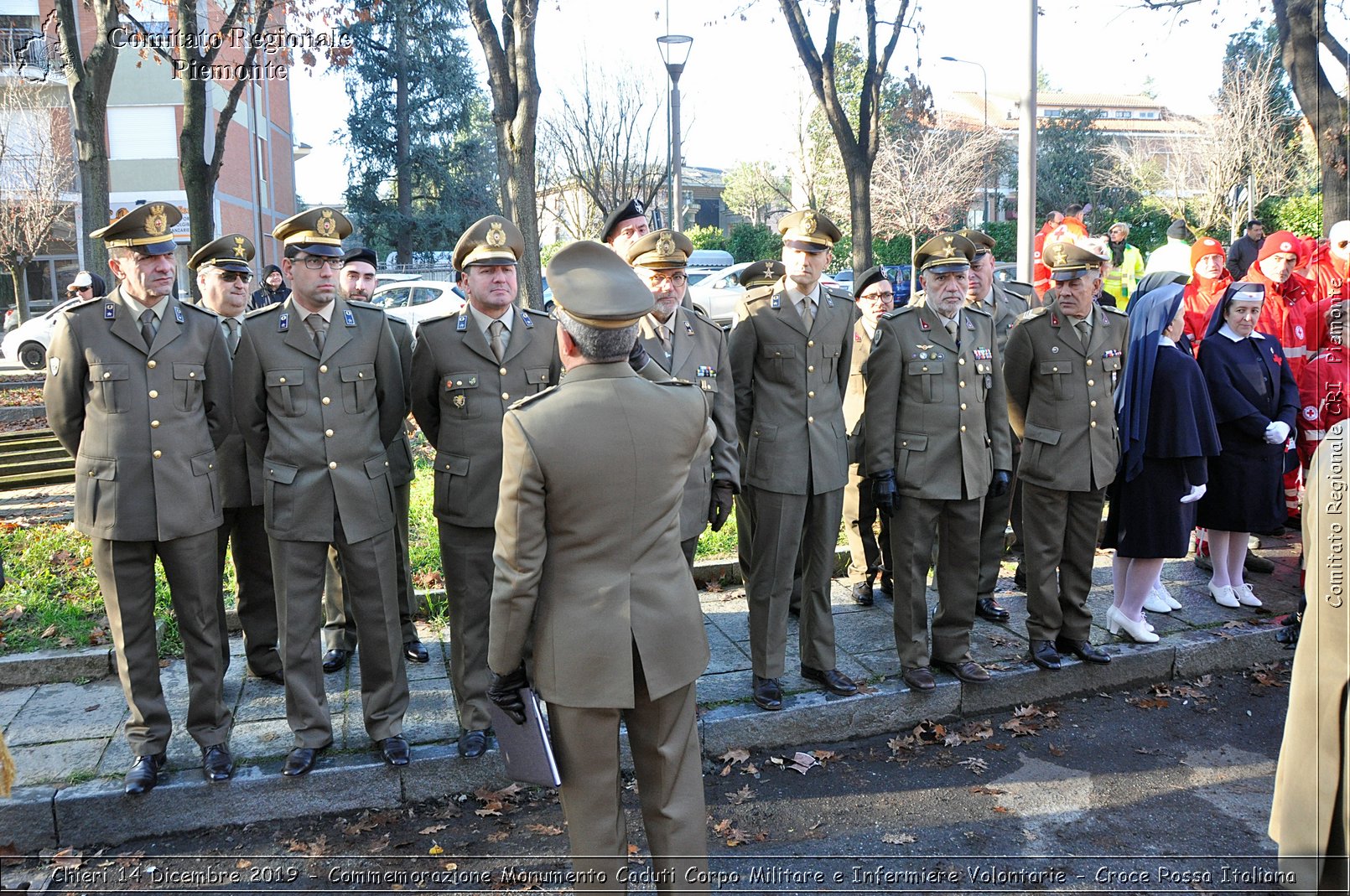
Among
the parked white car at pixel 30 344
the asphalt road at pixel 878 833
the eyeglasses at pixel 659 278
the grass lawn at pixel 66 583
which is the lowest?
the asphalt road at pixel 878 833

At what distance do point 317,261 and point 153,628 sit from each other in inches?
71.2

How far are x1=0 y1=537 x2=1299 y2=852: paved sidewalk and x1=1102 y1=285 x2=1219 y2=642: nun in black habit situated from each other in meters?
0.54

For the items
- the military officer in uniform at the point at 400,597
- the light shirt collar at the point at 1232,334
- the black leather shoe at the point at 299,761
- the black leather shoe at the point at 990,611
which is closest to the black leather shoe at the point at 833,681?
the black leather shoe at the point at 990,611

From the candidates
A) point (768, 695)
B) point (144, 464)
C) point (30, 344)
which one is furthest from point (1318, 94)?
point (30, 344)

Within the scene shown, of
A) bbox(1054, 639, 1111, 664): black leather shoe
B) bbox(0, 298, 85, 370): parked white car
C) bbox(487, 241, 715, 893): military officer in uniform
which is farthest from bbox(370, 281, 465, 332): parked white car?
bbox(487, 241, 715, 893): military officer in uniform

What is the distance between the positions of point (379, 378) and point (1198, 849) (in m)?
4.06

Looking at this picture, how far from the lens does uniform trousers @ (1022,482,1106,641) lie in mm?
5699

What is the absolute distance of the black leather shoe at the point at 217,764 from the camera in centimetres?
449

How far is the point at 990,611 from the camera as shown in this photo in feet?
21.3

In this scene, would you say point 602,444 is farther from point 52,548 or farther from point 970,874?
point 52,548

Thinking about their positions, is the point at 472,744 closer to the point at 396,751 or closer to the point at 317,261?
the point at 396,751

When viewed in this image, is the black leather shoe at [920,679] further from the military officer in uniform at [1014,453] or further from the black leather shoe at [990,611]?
the black leather shoe at [990,611]

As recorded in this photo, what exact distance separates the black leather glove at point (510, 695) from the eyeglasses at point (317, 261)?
2.40 m

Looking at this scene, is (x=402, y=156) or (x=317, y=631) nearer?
(x=317, y=631)
